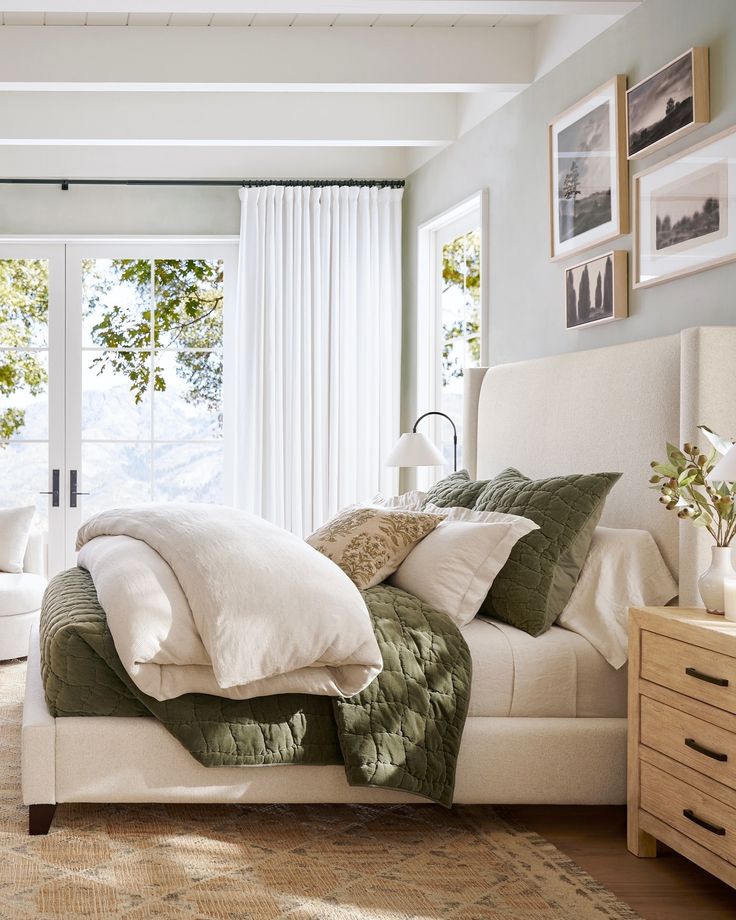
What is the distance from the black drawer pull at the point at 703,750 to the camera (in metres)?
2.24

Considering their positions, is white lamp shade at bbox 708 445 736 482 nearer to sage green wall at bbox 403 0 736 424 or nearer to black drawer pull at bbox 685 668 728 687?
black drawer pull at bbox 685 668 728 687

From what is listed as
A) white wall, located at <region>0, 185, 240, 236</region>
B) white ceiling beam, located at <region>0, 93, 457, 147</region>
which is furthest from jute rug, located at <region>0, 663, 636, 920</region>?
white wall, located at <region>0, 185, 240, 236</region>

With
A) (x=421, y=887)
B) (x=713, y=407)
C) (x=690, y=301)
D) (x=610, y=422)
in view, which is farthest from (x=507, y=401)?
(x=421, y=887)

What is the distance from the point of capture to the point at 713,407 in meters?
2.76

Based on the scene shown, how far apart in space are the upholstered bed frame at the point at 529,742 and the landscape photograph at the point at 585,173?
0.62 meters

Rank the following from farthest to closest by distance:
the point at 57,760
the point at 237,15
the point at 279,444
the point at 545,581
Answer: the point at 279,444, the point at 237,15, the point at 545,581, the point at 57,760

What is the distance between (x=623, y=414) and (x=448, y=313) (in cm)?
225

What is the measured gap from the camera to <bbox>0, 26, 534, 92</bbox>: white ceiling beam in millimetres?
4141

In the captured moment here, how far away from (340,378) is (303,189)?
1.05 m

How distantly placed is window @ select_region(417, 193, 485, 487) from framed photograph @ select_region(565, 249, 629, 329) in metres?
0.97

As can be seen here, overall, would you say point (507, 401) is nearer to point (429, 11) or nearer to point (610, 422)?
point (610, 422)

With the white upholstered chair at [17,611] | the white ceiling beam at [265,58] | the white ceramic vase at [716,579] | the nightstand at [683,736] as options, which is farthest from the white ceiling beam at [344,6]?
the white upholstered chair at [17,611]

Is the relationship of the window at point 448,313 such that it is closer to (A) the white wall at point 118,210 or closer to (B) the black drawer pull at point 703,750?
(A) the white wall at point 118,210

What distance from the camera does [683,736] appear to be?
239 centimetres
